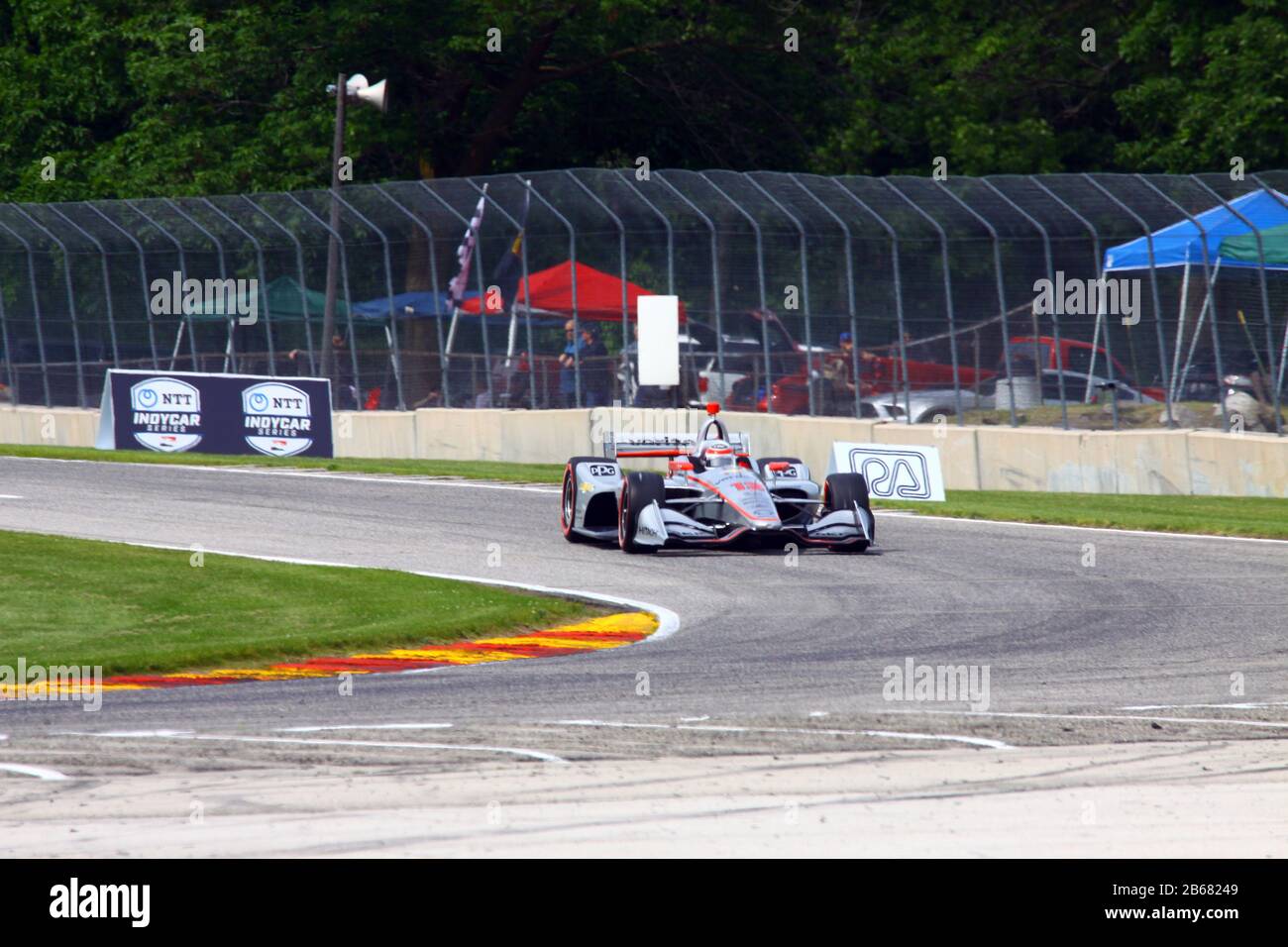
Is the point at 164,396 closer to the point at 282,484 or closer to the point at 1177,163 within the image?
the point at 282,484

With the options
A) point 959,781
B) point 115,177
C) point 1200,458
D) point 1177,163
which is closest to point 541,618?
point 959,781

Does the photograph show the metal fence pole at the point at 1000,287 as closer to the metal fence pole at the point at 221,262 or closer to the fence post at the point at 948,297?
the fence post at the point at 948,297

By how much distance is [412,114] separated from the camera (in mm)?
39938

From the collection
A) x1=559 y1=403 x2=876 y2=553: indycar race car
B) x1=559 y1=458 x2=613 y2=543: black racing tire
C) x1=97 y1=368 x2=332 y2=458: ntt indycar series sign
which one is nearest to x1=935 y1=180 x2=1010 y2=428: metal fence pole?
x1=559 y1=403 x2=876 y2=553: indycar race car

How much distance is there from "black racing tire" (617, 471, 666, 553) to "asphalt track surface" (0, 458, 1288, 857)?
61 centimetres

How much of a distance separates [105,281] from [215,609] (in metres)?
19.9

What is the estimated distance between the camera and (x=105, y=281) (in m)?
31.9

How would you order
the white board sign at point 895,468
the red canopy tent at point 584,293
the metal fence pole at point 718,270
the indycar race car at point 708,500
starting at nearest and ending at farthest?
the indycar race car at point 708,500 < the white board sign at point 895,468 < the metal fence pole at point 718,270 < the red canopy tent at point 584,293

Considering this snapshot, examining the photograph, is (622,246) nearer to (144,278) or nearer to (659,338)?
(659,338)

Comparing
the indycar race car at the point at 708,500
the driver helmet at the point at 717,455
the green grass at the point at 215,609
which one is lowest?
the green grass at the point at 215,609

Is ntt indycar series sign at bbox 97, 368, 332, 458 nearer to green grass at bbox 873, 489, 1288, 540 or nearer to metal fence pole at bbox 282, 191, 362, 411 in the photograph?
metal fence pole at bbox 282, 191, 362, 411

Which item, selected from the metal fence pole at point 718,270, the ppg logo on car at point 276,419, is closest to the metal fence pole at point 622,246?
the metal fence pole at point 718,270

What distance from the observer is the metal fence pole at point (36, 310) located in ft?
105

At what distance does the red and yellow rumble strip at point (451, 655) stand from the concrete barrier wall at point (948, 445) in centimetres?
1095
